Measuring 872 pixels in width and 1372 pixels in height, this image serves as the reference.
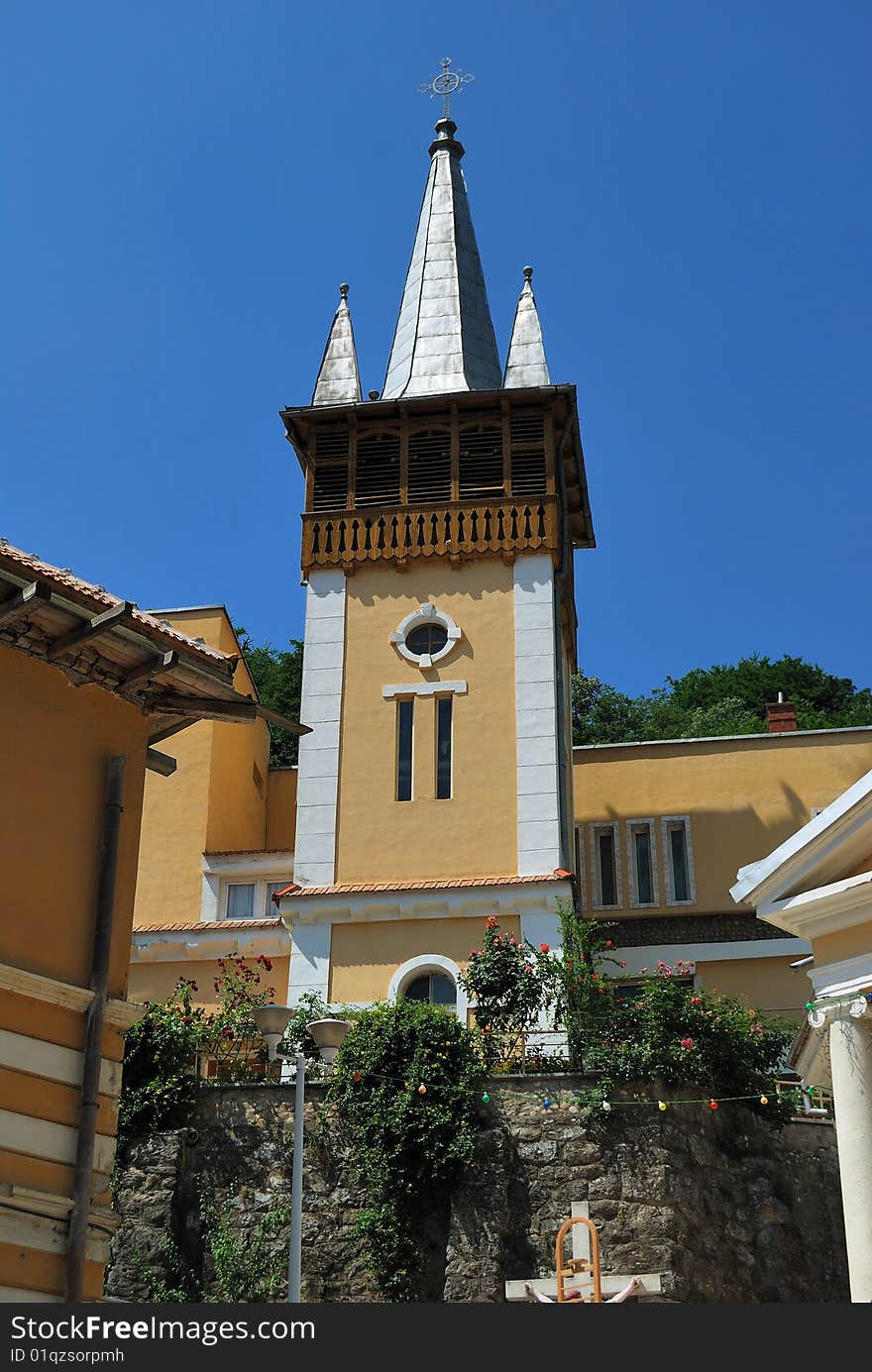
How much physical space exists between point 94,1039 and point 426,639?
612 inches

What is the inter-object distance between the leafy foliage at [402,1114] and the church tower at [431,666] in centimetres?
382

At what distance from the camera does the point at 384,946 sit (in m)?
26.3

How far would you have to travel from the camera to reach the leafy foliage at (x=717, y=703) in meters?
54.1

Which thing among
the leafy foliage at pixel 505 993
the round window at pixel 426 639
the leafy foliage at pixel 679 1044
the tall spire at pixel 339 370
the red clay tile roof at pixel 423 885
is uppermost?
the tall spire at pixel 339 370

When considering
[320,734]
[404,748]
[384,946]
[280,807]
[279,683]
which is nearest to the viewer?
[384,946]

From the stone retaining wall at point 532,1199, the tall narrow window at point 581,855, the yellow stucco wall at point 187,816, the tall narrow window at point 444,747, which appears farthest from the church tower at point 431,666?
the stone retaining wall at point 532,1199

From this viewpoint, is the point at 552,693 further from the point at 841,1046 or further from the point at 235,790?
the point at 841,1046

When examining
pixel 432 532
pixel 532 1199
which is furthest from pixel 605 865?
pixel 532 1199

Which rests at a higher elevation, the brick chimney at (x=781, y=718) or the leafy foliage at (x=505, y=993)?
the brick chimney at (x=781, y=718)

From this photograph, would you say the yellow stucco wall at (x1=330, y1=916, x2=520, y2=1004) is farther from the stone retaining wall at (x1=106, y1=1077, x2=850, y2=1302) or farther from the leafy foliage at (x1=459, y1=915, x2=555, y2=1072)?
the stone retaining wall at (x1=106, y1=1077, x2=850, y2=1302)

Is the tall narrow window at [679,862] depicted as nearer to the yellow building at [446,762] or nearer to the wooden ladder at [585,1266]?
the yellow building at [446,762]

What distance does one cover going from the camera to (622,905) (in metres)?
33.2

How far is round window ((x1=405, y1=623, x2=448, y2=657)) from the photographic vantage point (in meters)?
28.8

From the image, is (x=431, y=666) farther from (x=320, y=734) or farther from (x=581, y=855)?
(x=581, y=855)
